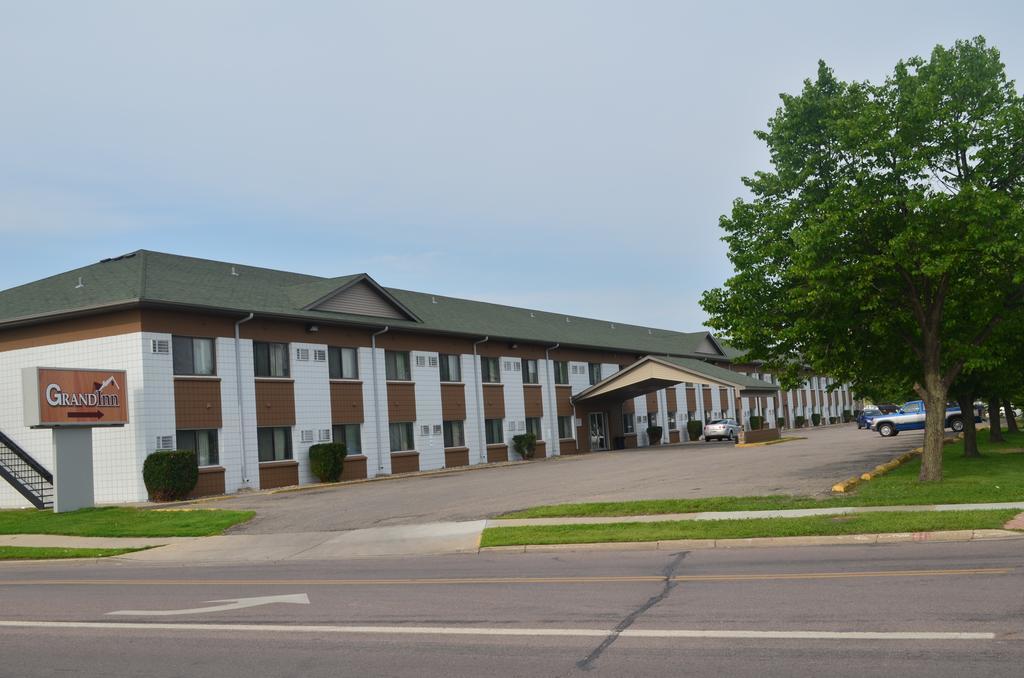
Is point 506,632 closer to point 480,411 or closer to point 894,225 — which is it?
point 894,225

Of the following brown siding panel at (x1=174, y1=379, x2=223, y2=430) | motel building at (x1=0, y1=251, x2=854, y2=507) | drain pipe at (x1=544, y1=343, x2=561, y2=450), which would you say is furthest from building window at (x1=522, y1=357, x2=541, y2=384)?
brown siding panel at (x1=174, y1=379, x2=223, y2=430)

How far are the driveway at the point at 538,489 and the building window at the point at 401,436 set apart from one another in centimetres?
366

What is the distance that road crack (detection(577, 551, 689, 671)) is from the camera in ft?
24.1

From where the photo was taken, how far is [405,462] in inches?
1582

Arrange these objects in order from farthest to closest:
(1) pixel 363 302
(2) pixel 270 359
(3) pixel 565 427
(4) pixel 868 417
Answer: (4) pixel 868 417, (3) pixel 565 427, (1) pixel 363 302, (2) pixel 270 359

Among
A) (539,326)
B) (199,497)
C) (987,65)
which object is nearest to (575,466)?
(199,497)

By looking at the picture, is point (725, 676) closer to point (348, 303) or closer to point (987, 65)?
point (987, 65)

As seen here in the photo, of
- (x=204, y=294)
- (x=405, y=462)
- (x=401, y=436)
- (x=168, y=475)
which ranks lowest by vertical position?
(x=405, y=462)

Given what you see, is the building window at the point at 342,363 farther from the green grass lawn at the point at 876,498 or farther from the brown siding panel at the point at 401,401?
the green grass lawn at the point at 876,498

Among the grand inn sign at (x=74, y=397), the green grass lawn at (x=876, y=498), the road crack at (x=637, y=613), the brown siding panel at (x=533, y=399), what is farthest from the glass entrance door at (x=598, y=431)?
the road crack at (x=637, y=613)

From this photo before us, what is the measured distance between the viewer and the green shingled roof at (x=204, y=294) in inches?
1232

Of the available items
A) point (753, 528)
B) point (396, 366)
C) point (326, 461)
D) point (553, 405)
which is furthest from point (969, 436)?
point (553, 405)

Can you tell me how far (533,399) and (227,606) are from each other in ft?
129

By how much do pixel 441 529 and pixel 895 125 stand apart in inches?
490
